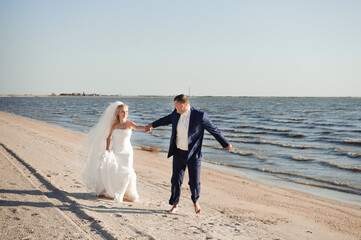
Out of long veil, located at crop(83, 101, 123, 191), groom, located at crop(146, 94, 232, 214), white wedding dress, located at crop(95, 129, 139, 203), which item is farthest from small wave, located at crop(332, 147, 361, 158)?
long veil, located at crop(83, 101, 123, 191)

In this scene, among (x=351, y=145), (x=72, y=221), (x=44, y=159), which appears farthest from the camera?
(x=351, y=145)

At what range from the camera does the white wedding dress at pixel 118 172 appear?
607cm

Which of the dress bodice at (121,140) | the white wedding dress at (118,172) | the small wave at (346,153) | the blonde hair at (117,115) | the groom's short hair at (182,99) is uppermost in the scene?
the groom's short hair at (182,99)

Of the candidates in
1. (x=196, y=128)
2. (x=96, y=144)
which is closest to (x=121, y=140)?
(x=96, y=144)

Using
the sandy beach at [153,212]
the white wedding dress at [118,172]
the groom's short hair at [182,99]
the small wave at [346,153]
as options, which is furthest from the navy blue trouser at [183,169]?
the small wave at [346,153]

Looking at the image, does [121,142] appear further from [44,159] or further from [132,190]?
[44,159]

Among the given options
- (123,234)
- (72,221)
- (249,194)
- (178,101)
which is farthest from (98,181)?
(249,194)

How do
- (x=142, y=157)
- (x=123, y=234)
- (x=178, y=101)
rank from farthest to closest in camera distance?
(x=142, y=157) < (x=178, y=101) < (x=123, y=234)

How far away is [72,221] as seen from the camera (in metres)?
4.87

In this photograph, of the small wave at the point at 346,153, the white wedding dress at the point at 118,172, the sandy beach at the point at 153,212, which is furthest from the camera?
the small wave at the point at 346,153

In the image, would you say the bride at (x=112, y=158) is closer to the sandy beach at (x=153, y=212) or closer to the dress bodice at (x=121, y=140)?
the dress bodice at (x=121, y=140)

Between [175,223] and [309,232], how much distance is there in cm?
241

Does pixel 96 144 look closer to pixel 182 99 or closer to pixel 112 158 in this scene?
pixel 112 158

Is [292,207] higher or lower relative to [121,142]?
lower
